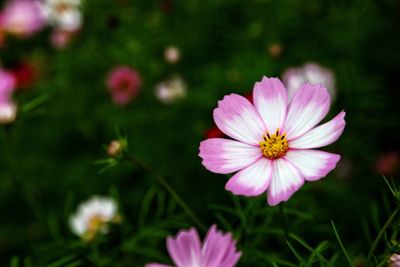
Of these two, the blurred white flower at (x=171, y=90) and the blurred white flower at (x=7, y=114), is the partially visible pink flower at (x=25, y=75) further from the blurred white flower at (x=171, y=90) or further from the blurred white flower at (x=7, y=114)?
the blurred white flower at (x=7, y=114)

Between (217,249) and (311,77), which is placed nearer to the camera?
(217,249)

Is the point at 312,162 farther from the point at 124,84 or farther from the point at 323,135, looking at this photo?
the point at 124,84

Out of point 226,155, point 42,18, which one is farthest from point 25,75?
point 226,155

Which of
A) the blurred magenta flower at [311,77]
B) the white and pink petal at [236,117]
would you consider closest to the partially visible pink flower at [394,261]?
the white and pink petal at [236,117]

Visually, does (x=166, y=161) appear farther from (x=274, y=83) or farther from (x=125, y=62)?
(x=274, y=83)

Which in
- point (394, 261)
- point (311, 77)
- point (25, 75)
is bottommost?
point (394, 261)

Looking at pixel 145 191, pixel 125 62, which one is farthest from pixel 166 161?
pixel 125 62
